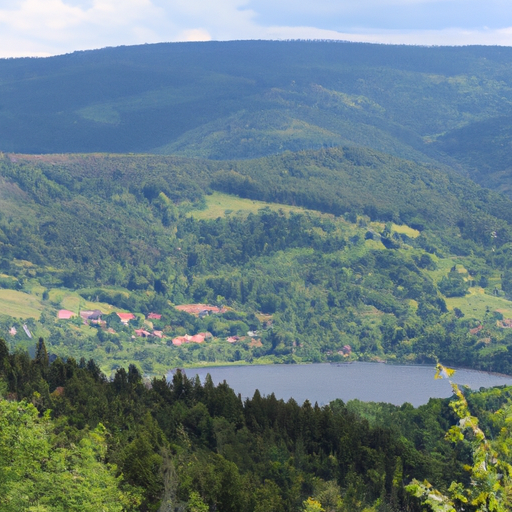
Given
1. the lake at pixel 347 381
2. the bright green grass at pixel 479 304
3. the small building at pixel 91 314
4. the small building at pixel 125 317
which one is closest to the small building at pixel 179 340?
the small building at pixel 125 317

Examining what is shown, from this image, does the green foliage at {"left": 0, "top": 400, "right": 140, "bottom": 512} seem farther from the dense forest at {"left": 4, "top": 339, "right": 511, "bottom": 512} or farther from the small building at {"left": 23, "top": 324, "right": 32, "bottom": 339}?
the small building at {"left": 23, "top": 324, "right": 32, "bottom": 339}

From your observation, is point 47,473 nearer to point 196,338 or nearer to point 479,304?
point 196,338

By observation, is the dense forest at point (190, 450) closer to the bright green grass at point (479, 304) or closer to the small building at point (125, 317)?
the small building at point (125, 317)

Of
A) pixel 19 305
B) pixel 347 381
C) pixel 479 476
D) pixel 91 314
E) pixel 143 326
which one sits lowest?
pixel 347 381

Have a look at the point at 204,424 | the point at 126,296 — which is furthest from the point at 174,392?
the point at 126,296

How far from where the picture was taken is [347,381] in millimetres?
140500

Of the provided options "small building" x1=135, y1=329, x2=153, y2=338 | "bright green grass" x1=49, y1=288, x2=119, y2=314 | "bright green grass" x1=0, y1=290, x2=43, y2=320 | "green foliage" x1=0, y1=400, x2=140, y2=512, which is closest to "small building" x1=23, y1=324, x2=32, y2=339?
"bright green grass" x1=0, y1=290, x2=43, y2=320

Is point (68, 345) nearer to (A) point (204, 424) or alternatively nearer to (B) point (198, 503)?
Answer: (A) point (204, 424)

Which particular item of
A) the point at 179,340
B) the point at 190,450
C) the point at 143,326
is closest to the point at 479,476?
the point at 190,450

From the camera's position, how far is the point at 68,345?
6373 inches

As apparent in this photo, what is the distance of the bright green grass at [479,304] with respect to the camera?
18925cm

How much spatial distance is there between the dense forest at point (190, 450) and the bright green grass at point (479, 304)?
99.7 metres

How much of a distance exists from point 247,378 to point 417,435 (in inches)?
2379

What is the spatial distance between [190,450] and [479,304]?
137 metres
